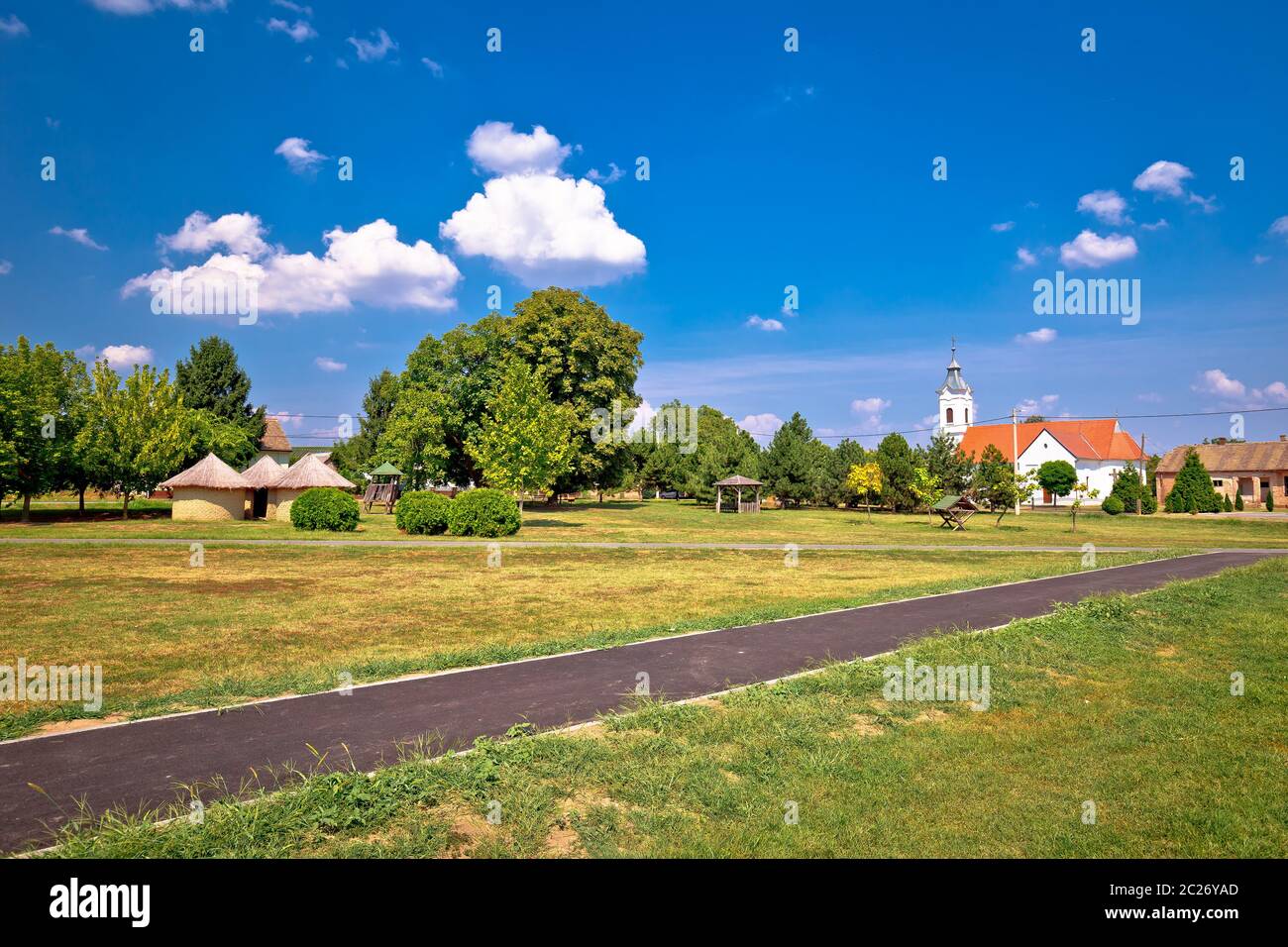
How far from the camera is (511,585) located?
16703mm

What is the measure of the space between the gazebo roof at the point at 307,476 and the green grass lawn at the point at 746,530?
262 centimetres

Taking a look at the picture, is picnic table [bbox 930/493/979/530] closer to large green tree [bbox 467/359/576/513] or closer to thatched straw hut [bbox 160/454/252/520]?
large green tree [bbox 467/359/576/513]

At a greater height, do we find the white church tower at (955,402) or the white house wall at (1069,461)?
the white church tower at (955,402)

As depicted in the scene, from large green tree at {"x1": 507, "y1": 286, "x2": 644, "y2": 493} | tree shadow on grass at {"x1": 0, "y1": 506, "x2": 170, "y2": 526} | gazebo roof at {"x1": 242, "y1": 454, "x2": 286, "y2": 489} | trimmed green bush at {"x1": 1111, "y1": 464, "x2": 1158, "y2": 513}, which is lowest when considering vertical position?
tree shadow on grass at {"x1": 0, "y1": 506, "x2": 170, "y2": 526}

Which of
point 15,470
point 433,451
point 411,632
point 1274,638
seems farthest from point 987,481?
point 15,470

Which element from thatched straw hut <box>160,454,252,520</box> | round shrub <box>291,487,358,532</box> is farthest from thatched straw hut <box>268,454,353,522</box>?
round shrub <box>291,487,358,532</box>

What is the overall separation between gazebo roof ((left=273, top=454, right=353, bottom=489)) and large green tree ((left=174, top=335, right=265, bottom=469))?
21305 millimetres

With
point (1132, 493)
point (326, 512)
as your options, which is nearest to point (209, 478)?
point (326, 512)

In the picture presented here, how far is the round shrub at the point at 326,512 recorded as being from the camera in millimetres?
30688

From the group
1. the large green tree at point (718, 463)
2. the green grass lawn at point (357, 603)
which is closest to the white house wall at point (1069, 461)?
the large green tree at point (718, 463)

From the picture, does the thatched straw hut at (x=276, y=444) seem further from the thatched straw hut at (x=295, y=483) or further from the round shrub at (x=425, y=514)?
the round shrub at (x=425, y=514)

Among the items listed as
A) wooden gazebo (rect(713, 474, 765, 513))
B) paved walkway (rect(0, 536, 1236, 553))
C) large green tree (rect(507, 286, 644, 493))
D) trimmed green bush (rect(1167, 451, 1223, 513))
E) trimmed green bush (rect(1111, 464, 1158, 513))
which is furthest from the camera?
→ trimmed green bush (rect(1167, 451, 1223, 513))

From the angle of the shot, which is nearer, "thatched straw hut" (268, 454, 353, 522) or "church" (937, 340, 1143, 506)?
"thatched straw hut" (268, 454, 353, 522)

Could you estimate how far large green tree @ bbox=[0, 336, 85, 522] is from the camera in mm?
31625
